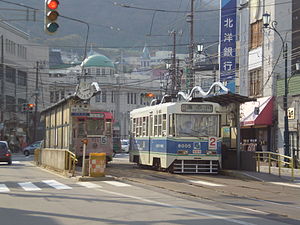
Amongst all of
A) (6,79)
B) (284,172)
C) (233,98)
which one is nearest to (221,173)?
(233,98)

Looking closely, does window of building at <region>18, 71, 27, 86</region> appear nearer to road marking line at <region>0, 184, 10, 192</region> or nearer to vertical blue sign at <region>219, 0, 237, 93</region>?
vertical blue sign at <region>219, 0, 237, 93</region>

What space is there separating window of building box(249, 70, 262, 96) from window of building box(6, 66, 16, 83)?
38.6 metres

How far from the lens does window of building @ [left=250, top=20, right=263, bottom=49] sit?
42.0 metres

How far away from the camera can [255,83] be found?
4272cm

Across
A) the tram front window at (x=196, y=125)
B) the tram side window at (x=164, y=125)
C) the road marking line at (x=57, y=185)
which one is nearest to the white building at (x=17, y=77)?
the tram side window at (x=164, y=125)

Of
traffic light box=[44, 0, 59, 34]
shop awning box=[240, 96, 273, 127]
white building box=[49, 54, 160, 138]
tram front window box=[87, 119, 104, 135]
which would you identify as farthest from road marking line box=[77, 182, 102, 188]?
white building box=[49, 54, 160, 138]

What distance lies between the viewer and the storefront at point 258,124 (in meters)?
39.0

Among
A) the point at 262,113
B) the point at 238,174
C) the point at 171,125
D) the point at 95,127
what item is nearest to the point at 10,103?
the point at 95,127

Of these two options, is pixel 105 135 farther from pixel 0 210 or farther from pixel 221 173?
pixel 0 210

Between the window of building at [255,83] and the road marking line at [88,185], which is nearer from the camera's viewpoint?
the road marking line at [88,185]

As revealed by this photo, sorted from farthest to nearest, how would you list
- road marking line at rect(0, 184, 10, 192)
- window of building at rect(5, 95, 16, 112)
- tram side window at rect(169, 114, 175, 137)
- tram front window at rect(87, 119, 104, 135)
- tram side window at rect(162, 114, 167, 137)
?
window of building at rect(5, 95, 16, 112), tram front window at rect(87, 119, 104, 135), tram side window at rect(162, 114, 167, 137), tram side window at rect(169, 114, 175, 137), road marking line at rect(0, 184, 10, 192)

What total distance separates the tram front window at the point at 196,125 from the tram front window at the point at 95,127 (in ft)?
32.1

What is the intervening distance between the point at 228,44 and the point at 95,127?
13.3m

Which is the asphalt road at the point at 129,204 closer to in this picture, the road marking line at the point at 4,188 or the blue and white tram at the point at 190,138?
the road marking line at the point at 4,188
